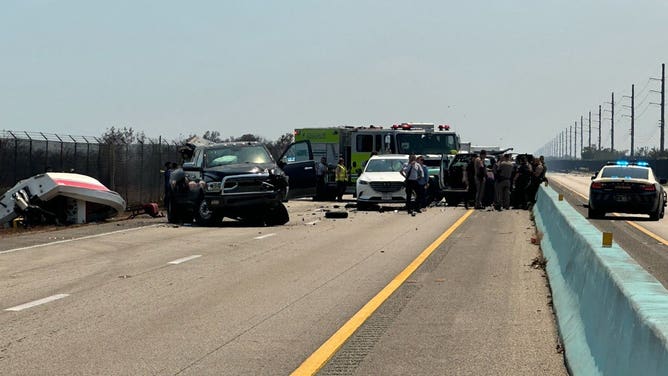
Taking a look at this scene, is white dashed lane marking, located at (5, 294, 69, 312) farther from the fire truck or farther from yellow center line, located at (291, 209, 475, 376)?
the fire truck

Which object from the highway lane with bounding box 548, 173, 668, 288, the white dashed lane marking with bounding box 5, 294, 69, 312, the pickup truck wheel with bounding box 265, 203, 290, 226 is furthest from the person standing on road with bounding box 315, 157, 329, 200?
the white dashed lane marking with bounding box 5, 294, 69, 312

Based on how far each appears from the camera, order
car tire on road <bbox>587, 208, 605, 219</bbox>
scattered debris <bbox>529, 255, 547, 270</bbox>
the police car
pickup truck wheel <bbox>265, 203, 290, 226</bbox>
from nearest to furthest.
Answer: scattered debris <bbox>529, 255, 547, 270</bbox> → pickup truck wheel <bbox>265, 203, 290, 226</bbox> → the police car → car tire on road <bbox>587, 208, 605, 219</bbox>

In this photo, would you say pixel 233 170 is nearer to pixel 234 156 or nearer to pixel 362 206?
pixel 234 156

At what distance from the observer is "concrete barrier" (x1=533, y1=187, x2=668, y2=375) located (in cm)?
480

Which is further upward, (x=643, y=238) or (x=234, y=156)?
(x=234, y=156)

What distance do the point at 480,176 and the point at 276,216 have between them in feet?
32.5

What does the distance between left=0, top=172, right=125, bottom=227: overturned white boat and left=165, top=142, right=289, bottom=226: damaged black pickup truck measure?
7.82 ft

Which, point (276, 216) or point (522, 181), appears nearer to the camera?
point (276, 216)

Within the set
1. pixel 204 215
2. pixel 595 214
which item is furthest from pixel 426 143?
pixel 204 215

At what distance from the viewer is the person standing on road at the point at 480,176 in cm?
3219

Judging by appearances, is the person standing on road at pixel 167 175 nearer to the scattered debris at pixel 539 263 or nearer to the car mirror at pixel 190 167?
the car mirror at pixel 190 167

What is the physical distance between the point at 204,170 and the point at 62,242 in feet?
16.8

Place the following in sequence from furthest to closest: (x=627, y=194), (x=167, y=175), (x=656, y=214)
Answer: (x=167, y=175), (x=656, y=214), (x=627, y=194)

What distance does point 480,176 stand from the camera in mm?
32188
